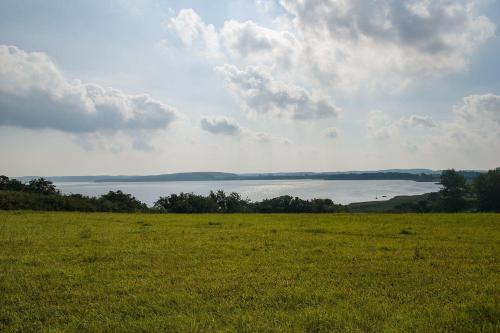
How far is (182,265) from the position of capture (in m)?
12.1

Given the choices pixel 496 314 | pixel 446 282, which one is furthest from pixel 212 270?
pixel 496 314

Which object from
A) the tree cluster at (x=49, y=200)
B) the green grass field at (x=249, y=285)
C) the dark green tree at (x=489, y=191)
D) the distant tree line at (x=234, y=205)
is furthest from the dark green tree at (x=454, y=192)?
the green grass field at (x=249, y=285)

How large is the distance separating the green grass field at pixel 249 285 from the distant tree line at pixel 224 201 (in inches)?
1461

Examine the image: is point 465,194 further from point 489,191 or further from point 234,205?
point 234,205

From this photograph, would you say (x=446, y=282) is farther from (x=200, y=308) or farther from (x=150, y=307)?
(x=150, y=307)

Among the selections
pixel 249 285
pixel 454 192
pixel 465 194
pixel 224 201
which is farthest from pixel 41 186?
pixel 465 194

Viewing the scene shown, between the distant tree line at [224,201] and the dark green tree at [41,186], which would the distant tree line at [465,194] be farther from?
the dark green tree at [41,186]

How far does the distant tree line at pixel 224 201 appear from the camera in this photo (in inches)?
2032

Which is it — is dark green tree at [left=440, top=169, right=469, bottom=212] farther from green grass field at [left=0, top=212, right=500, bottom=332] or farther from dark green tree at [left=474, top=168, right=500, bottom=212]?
green grass field at [left=0, top=212, right=500, bottom=332]

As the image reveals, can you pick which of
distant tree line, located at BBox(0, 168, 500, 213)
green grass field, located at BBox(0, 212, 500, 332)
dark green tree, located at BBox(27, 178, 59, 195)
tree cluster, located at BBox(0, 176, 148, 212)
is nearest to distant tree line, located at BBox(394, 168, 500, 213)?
distant tree line, located at BBox(0, 168, 500, 213)

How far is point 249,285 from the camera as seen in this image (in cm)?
973

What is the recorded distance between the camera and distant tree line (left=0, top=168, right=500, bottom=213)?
169 ft

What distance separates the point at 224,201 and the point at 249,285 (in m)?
73.3

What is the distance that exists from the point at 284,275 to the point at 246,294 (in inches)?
82.4
